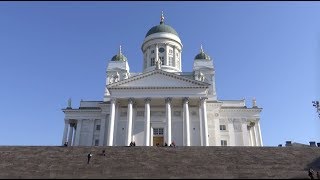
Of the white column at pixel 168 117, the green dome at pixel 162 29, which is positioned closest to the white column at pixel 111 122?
the white column at pixel 168 117

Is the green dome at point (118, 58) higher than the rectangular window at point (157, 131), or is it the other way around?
the green dome at point (118, 58)

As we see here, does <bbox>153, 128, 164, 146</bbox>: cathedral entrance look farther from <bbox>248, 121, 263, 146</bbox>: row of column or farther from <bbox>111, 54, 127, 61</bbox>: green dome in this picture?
<bbox>111, 54, 127, 61</bbox>: green dome

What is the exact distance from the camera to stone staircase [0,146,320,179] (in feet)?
77.5

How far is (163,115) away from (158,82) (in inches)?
167

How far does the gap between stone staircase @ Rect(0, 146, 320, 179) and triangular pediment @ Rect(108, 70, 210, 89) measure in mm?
12426

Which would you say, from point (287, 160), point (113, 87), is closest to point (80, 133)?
point (113, 87)

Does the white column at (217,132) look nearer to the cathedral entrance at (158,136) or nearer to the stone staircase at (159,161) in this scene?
the cathedral entrance at (158,136)

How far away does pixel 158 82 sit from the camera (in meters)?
41.8

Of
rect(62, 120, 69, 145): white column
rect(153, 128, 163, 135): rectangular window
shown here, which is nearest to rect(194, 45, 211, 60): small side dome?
rect(153, 128, 163, 135): rectangular window

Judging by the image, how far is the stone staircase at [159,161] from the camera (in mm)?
23609

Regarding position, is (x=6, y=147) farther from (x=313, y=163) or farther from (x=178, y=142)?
(x=313, y=163)

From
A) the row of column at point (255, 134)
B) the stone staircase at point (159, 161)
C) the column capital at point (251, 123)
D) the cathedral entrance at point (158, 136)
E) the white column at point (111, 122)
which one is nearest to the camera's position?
the stone staircase at point (159, 161)

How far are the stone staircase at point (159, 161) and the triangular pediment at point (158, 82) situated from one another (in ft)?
40.8

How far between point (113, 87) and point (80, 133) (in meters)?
10.4
